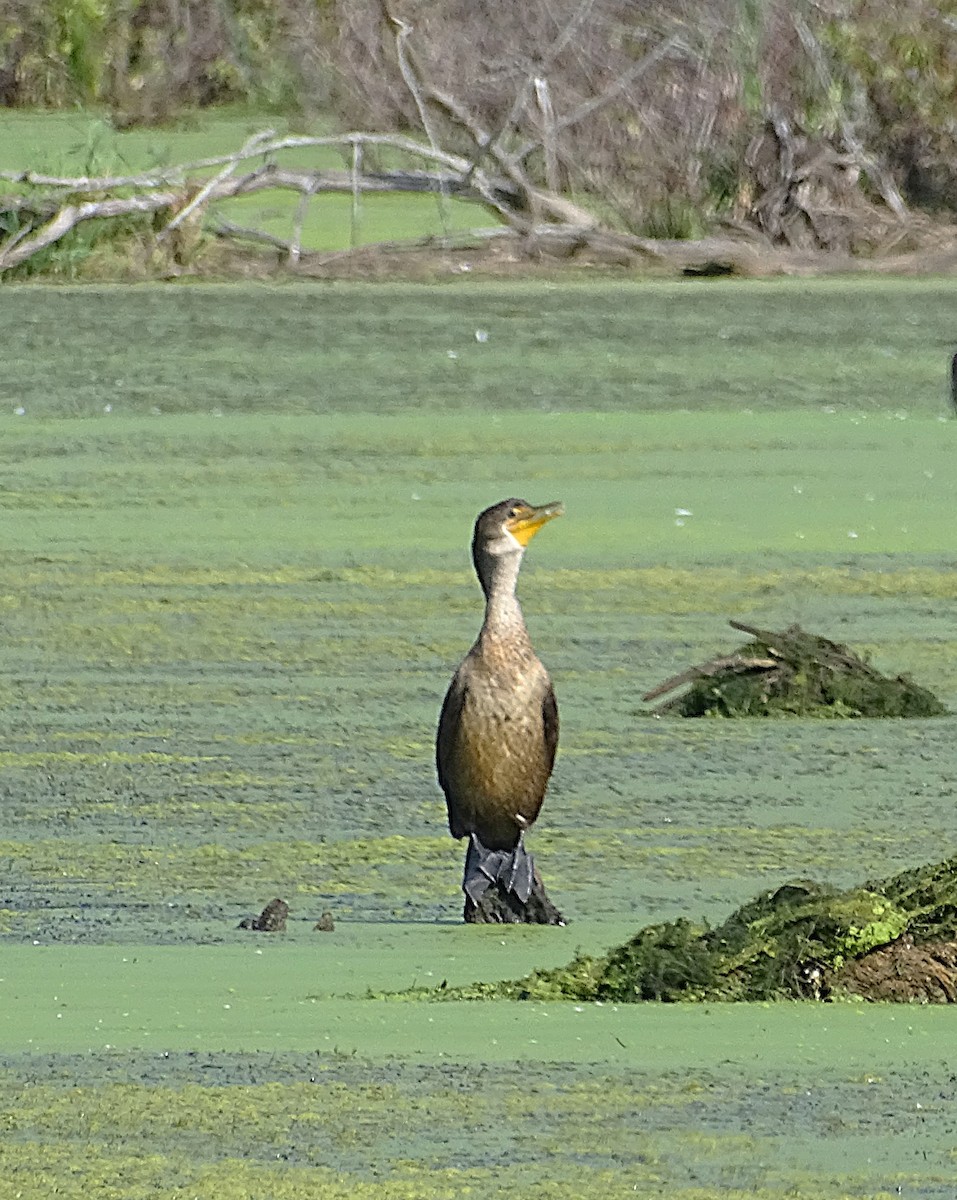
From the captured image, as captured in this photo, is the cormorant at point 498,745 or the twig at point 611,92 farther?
the twig at point 611,92

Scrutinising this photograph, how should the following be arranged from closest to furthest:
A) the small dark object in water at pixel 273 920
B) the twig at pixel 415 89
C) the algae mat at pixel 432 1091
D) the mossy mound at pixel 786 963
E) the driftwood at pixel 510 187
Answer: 1. the algae mat at pixel 432 1091
2. the mossy mound at pixel 786 963
3. the small dark object in water at pixel 273 920
4. the driftwood at pixel 510 187
5. the twig at pixel 415 89

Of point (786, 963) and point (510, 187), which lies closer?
point (786, 963)

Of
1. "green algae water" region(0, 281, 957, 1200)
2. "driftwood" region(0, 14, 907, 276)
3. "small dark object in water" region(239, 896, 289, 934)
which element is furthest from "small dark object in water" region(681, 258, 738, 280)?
"small dark object in water" region(239, 896, 289, 934)

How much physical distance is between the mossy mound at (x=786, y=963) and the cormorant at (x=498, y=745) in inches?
21.3

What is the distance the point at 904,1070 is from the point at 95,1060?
1.00m

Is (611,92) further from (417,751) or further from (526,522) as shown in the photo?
(526,522)

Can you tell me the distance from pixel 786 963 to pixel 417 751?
2273 millimetres

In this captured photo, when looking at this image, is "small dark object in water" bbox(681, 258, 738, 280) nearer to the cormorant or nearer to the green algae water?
the green algae water

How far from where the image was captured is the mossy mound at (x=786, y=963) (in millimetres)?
4570

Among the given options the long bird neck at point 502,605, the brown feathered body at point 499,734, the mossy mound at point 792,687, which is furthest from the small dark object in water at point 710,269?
the brown feathered body at point 499,734

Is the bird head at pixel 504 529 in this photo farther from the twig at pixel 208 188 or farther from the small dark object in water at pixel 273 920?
the twig at pixel 208 188

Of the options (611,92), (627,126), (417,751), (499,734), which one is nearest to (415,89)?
(611,92)

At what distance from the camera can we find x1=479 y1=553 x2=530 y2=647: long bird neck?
5215 mm

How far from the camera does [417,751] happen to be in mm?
6789
